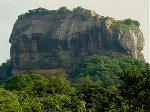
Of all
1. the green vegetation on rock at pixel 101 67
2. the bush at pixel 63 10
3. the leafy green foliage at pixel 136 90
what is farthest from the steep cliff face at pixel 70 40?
the leafy green foliage at pixel 136 90

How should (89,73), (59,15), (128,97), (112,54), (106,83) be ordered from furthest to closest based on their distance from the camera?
(59,15)
(112,54)
(89,73)
(106,83)
(128,97)

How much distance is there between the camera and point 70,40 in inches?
5497

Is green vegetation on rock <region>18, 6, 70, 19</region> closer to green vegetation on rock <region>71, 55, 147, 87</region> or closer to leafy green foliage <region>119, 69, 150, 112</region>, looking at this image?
green vegetation on rock <region>71, 55, 147, 87</region>

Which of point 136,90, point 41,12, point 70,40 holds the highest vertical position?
point 41,12

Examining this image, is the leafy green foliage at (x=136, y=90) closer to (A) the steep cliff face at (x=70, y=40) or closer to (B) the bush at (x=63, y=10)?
(A) the steep cliff face at (x=70, y=40)

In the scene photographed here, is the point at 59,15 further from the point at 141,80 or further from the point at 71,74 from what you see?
the point at 141,80

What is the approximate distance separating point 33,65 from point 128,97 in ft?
318

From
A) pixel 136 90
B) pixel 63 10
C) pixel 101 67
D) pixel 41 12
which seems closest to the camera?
pixel 136 90

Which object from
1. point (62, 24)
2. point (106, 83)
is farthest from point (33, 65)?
point (106, 83)

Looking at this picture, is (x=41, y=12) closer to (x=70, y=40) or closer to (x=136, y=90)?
(x=70, y=40)

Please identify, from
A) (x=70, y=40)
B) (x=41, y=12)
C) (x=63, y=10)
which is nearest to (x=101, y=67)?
(x=70, y=40)

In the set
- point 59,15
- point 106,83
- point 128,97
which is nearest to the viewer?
point 128,97

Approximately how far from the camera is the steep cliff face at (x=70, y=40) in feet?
454

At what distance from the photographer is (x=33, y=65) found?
466 feet
